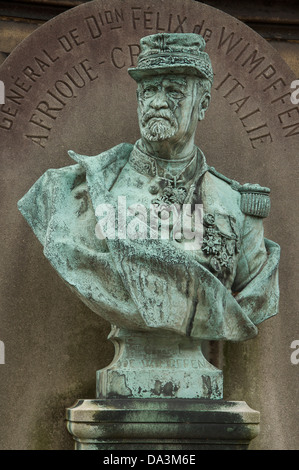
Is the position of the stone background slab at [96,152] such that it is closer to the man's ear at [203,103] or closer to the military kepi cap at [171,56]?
the man's ear at [203,103]

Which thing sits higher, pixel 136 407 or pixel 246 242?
pixel 246 242

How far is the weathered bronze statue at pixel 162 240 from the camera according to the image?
686 cm

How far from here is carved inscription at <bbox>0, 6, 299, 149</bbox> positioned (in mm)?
8078

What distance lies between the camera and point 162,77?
7160 millimetres

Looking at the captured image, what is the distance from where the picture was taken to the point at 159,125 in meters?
7.09

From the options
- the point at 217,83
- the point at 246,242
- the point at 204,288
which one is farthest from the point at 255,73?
the point at 204,288

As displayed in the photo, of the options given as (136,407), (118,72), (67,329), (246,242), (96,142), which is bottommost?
(136,407)

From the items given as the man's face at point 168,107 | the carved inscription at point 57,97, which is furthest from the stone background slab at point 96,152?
the man's face at point 168,107

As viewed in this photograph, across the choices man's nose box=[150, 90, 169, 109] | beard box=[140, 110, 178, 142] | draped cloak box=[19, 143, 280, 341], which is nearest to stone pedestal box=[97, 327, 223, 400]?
draped cloak box=[19, 143, 280, 341]

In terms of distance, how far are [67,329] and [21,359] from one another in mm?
358

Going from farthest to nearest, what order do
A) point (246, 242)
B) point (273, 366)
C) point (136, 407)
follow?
1. point (273, 366)
2. point (246, 242)
3. point (136, 407)

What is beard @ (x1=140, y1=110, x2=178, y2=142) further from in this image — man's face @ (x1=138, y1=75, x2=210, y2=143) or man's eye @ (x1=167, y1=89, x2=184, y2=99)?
man's eye @ (x1=167, y1=89, x2=184, y2=99)

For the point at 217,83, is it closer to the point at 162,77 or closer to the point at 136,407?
the point at 162,77

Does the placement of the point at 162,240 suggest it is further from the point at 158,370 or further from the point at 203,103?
the point at 203,103
